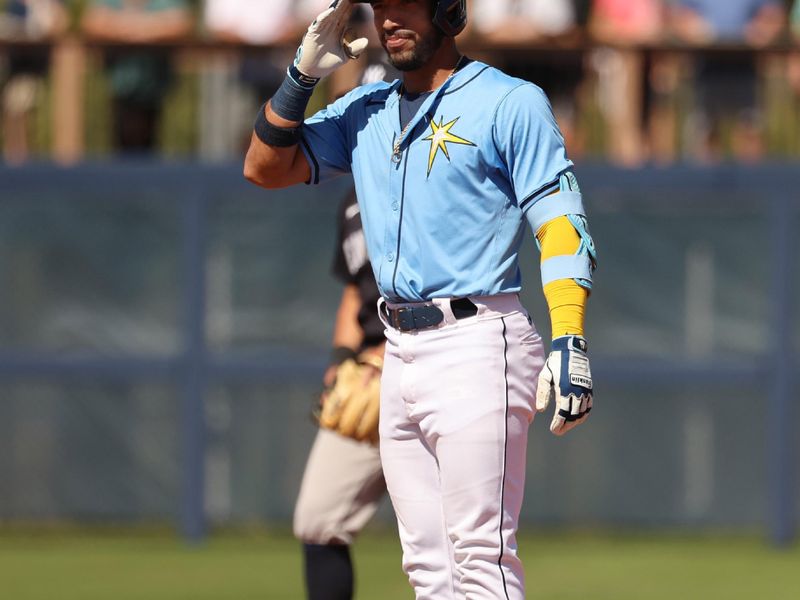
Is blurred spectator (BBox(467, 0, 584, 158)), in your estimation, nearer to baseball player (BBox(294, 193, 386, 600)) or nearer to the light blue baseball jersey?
baseball player (BBox(294, 193, 386, 600))

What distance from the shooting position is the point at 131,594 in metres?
7.39

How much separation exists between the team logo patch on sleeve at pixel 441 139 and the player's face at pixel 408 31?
203 mm

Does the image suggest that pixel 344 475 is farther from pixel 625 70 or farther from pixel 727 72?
pixel 727 72

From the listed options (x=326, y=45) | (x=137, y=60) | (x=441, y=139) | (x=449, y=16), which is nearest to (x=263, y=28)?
(x=137, y=60)

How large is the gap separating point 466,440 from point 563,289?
50 cm

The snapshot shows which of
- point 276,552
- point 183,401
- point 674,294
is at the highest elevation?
point 674,294

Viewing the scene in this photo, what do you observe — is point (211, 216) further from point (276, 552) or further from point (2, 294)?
point (276, 552)

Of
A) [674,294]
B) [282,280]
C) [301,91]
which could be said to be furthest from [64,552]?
[301,91]

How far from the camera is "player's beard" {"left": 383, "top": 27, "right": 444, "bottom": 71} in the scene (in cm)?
433

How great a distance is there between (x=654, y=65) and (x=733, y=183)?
1597mm

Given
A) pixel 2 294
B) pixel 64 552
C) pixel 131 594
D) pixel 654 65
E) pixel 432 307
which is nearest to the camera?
pixel 432 307

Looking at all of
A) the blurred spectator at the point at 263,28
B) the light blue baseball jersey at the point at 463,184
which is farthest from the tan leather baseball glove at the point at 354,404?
the blurred spectator at the point at 263,28

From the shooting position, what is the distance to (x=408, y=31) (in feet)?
14.2

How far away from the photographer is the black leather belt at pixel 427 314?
427cm
